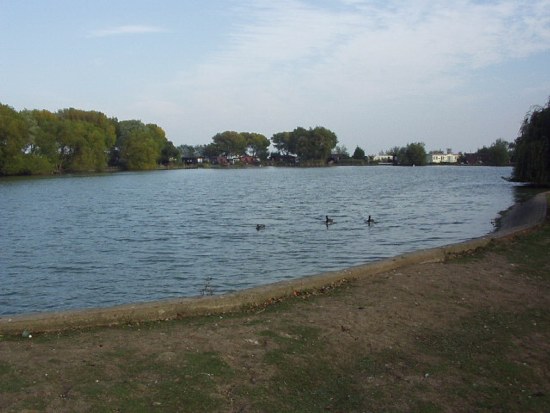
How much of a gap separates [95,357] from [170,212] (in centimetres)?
3154

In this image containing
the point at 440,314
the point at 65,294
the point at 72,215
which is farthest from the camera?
the point at 72,215

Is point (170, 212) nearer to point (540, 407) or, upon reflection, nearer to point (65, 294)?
point (65, 294)

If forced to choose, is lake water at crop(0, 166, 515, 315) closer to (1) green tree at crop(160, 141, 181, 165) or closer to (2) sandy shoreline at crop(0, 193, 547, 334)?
(2) sandy shoreline at crop(0, 193, 547, 334)

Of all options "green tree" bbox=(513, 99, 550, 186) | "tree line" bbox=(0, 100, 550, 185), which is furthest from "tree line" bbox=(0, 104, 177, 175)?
"green tree" bbox=(513, 99, 550, 186)

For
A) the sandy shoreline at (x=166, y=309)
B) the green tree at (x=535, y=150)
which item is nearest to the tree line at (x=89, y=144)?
the green tree at (x=535, y=150)

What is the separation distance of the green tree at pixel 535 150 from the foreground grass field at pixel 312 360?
1561 inches

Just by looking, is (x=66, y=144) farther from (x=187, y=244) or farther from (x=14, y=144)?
(x=187, y=244)

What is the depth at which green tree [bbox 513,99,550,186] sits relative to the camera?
4484cm

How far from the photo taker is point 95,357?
21.0 feet

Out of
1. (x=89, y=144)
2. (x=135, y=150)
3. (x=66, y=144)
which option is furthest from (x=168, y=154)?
(x=66, y=144)

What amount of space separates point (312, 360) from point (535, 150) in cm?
4424

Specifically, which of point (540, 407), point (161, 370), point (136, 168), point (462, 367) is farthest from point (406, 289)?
point (136, 168)

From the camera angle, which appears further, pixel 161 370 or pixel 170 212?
Result: pixel 170 212

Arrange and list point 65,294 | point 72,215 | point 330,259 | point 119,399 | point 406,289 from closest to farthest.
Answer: point 119,399
point 406,289
point 65,294
point 330,259
point 72,215
